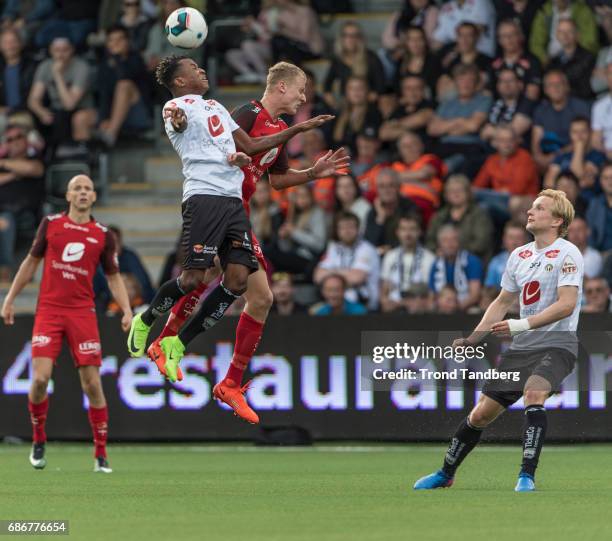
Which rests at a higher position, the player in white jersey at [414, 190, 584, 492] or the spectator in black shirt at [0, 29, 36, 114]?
the spectator in black shirt at [0, 29, 36, 114]

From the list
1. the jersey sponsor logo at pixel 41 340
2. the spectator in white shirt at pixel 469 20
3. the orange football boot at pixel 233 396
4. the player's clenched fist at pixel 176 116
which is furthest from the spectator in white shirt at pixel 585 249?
the player's clenched fist at pixel 176 116

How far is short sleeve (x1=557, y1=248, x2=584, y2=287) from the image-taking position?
32.6 ft

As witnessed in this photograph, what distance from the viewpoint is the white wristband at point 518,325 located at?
9.76 metres

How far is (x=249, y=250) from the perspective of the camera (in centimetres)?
1071

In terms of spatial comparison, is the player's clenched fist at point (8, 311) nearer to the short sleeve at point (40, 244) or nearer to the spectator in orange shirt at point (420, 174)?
the short sleeve at point (40, 244)

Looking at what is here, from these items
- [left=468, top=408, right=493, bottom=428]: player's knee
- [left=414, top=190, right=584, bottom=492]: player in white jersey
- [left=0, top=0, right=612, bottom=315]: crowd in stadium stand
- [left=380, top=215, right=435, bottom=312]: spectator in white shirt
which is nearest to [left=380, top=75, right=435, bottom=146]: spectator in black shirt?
[left=0, top=0, right=612, bottom=315]: crowd in stadium stand

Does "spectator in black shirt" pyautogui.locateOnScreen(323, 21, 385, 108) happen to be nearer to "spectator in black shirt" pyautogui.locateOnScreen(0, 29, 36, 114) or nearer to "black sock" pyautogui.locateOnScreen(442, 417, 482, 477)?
"spectator in black shirt" pyautogui.locateOnScreen(0, 29, 36, 114)

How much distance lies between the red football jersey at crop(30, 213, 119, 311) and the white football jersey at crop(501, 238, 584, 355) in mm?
4146

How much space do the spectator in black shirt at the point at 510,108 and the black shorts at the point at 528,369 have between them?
7.99 meters

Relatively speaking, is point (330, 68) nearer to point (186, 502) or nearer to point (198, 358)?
point (198, 358)

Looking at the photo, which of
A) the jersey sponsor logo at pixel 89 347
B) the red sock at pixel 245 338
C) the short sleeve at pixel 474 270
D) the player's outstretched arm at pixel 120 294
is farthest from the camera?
the short sleeve at pixel 474 270

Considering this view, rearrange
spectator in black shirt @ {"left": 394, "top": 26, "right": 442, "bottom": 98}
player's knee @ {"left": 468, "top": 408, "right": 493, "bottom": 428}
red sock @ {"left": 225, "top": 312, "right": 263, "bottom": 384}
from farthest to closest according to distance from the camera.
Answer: spectator in black shirt @ {"left": 394, "top": 26, "right": 442, "bottom": 98} < red sock @ {"left": 225, "top": 312, "right": 263, "bottom": 384} < player's knee @ {"left": 468, "top": 408, "right": 493, "bottom": 428}

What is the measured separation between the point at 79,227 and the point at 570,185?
5.85 metres

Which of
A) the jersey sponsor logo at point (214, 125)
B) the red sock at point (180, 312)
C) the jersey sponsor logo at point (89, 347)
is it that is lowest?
the jersey sponsor logo at point (89, 347)
